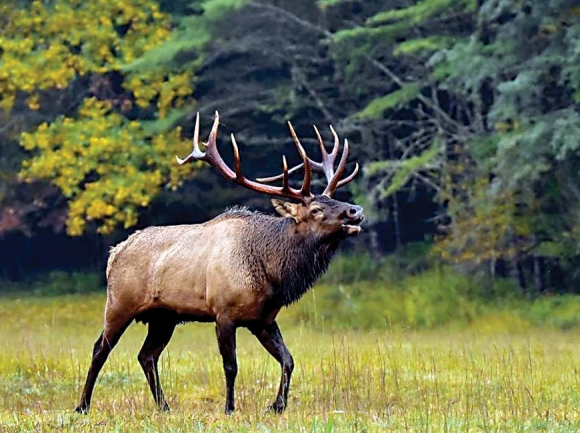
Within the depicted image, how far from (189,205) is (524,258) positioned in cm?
881

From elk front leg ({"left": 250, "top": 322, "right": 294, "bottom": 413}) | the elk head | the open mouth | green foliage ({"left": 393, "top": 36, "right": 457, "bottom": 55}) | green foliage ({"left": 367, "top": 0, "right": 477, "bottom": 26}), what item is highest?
green foliage ({"left": 367, "top": 0, "right": 477, "bottom": 26})

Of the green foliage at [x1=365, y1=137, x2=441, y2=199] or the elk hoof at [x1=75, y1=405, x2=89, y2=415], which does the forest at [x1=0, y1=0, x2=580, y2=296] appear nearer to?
the green foliage at [x1=365, y1=137, x2=441, y2=199]

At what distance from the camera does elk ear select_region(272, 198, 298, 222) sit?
1052 cm

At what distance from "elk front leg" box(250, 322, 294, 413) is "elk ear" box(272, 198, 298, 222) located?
0.92 meters

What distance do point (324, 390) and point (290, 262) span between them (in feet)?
4.27

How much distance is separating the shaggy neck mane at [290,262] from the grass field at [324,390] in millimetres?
763

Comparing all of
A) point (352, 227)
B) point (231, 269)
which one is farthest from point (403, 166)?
point (352, 227)

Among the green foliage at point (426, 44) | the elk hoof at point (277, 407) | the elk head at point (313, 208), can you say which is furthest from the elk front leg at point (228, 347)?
the green foliage at point (426, 44)

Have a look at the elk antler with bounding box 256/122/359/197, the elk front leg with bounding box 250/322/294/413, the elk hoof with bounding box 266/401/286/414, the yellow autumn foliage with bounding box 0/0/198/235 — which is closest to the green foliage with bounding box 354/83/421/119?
the yellow autumn foliage with bounding box 0/0/198/235

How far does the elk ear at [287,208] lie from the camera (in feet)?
34.5

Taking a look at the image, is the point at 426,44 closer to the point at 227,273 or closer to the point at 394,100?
the point at 394,100

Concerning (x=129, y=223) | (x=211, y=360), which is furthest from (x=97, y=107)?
(x=211, y=360)

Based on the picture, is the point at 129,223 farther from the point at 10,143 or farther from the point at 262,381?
the point at 262,381

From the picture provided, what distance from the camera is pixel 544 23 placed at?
793 inches
